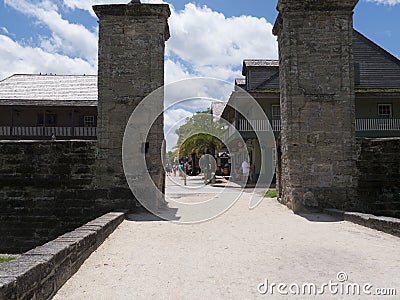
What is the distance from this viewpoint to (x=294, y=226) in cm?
822

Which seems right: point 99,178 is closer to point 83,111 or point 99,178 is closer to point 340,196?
point 340,196

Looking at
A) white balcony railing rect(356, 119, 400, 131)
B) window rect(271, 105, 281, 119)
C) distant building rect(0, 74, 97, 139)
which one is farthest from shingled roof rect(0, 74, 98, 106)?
white balcony railing rect(356, 119, 400, 131)

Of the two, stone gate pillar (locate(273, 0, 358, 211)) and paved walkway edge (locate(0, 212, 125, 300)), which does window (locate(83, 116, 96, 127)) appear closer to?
stone gate pillar (locate(273, 0, 358, 211))

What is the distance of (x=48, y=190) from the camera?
10.1 metres

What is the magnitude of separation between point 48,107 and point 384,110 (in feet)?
74.3

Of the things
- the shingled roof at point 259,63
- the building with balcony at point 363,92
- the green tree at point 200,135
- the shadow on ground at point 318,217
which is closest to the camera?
the shadow on ground at point 318,217

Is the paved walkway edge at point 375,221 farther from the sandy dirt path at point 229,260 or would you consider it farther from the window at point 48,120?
the window at point 48,120

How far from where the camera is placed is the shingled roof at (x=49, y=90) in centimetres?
2553

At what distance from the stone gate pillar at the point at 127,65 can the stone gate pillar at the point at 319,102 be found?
3576mm

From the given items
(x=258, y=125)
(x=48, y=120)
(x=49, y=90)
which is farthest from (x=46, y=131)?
(x=258, y=125)

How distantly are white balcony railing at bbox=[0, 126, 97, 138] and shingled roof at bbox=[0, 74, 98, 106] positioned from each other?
1.89 meters

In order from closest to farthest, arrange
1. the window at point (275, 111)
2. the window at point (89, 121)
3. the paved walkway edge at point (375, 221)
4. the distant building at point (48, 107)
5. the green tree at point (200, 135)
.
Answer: the paved walkway edge at point (375, 221) → the window at point (275, 111) → the distant building at point (48, 107) → the window at point (89, 121) → the green tree at point (200, 135)

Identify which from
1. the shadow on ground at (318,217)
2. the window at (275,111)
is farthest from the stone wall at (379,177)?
the window at (275,111)

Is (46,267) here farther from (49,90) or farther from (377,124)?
(49,90)
